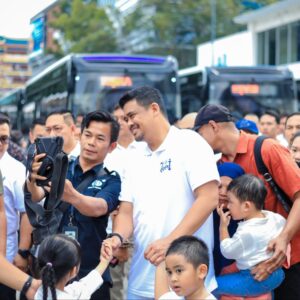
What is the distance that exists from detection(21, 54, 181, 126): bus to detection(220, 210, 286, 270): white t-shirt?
37.1 ft

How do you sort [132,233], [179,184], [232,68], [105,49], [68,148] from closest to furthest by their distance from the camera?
[179,184], [132,233], [68,148], [232,68], [105,49]

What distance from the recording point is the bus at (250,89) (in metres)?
18.4

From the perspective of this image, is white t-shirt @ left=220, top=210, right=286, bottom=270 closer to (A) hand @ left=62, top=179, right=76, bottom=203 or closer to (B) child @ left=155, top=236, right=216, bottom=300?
(B) child @ left=155, top=236, right=216, bottom=300

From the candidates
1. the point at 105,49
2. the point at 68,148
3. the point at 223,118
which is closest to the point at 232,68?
the point at 68,148

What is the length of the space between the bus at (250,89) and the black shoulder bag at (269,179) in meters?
13.4

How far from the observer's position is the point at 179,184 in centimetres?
445

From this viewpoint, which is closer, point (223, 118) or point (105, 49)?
point (223, 118)

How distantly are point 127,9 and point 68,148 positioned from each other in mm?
36646

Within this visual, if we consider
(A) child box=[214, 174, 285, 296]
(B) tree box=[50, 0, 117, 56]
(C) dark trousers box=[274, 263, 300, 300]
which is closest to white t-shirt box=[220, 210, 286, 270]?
(A) child box=[214, 174, 285, 296]

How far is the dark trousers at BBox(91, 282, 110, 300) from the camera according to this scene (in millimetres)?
4727

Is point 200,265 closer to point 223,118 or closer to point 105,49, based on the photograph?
point 223,118

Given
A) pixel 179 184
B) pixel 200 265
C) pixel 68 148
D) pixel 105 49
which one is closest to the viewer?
pixel 200 265

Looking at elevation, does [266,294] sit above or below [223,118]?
below

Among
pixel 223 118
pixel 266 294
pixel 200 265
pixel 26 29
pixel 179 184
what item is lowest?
pixel 266 294
